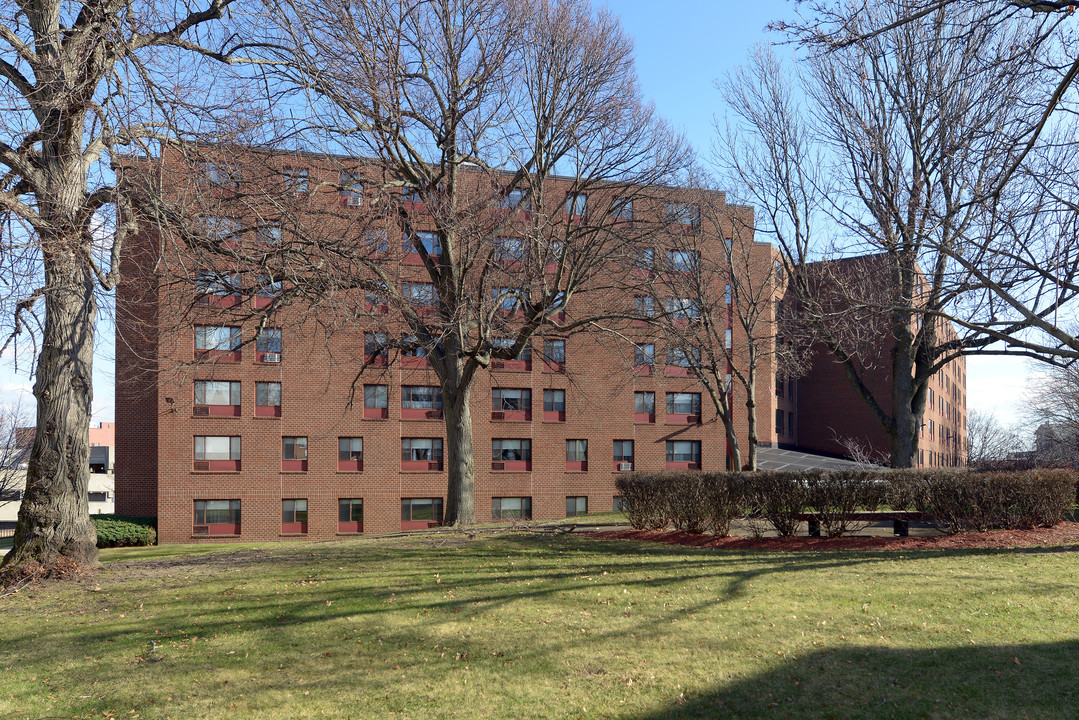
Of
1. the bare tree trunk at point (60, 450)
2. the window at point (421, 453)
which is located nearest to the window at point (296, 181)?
the bare tree trunk at point (60, 450)

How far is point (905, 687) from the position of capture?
21.2ft

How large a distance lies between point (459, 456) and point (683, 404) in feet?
86.2

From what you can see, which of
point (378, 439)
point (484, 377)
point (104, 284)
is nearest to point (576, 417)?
point (484, 377)

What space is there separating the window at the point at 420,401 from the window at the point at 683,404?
12794 mm

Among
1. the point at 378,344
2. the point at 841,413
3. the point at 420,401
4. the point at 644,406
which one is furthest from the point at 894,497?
the point at 841,413

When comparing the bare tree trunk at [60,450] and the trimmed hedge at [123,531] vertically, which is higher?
the bare tree trunk at [60,450]

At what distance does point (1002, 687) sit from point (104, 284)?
35.7ft

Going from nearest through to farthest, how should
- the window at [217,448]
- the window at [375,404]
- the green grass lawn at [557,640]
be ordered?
1. the green grass lawn at [557,640]
2. the window at [217,448]
3. the window at [375,404]

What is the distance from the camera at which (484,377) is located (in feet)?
127

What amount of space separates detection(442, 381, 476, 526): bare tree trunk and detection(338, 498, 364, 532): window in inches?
831

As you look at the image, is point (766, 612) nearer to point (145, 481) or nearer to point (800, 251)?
point (800, 251)

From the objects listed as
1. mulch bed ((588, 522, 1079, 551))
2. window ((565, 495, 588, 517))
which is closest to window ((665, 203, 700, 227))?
mulch bed ((588, 522, 1079, 551))

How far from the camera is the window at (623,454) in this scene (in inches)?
1610

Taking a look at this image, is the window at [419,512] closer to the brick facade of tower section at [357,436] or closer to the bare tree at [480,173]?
the brick facade of tower section at [357,436]
